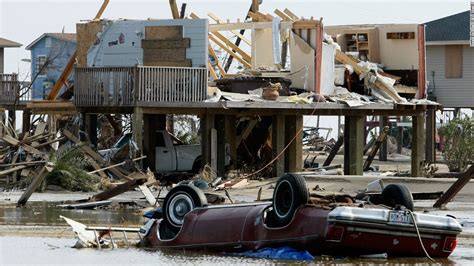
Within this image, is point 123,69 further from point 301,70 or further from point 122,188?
point 122,188

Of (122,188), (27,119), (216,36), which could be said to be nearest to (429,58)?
(216,36)

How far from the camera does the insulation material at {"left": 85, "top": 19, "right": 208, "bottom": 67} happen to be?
42125 millimetres

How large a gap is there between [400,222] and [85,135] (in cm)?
2394

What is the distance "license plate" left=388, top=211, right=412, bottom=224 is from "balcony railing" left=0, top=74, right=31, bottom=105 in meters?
34.0

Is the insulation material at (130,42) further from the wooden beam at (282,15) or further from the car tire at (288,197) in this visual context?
A: the car tire at (288,197)

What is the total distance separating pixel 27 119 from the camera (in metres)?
47.5

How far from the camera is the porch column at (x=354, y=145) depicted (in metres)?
→ 42.7

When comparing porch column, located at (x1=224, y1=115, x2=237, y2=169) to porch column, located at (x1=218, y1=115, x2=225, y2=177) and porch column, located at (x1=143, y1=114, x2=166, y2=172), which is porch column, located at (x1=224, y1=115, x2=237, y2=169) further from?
porch column, located at (x1=143, y1=114, x2=166, y2=172)

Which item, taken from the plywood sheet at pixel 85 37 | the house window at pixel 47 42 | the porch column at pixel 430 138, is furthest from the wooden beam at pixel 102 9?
the house window at pixel 47 42

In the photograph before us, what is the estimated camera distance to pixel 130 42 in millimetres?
43344

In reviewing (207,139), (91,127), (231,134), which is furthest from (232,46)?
(207,139)

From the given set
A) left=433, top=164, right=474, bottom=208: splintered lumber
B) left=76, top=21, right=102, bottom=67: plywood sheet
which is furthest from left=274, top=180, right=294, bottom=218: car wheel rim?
left=76, top=21, right=102, bottom=67: plywood sheet

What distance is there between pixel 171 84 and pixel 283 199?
20.1 metres

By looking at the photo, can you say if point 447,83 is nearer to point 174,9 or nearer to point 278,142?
point 174,9
